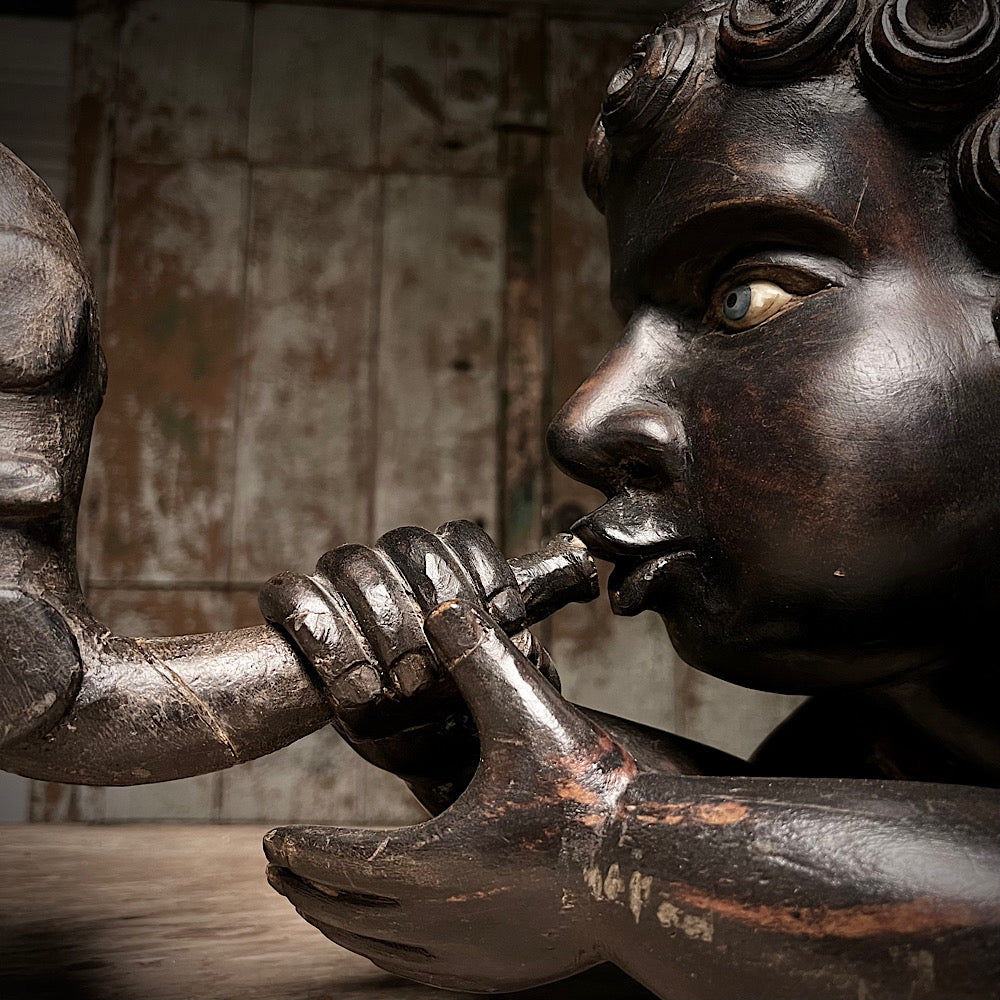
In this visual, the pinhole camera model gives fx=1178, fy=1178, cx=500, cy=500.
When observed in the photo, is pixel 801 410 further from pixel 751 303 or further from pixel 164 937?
pixel 164 937

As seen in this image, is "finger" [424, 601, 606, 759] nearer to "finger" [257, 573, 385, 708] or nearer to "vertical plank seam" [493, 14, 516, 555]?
"finger" [257, 573, 385, 708]

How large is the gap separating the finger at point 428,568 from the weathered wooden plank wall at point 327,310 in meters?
1.26

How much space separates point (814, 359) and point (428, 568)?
0.87 feet

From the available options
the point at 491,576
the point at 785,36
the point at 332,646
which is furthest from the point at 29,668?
the point at 785,36

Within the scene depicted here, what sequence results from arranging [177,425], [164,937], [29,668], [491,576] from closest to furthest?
[29,668], [491,576], [164,937], [177,425]

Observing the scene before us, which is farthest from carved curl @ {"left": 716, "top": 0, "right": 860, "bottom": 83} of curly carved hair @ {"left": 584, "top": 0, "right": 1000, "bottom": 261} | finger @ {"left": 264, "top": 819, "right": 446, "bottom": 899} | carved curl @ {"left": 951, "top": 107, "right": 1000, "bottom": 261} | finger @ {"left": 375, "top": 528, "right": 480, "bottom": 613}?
finger @ {"left": 264, "top": 819, "right": 446, "bottom": 899}

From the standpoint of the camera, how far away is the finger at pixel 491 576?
0.70m

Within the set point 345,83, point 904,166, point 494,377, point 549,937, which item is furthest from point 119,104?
point 549,937

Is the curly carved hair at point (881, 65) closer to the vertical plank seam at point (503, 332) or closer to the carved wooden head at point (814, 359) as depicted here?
the carved wooden head at point (814, 359)

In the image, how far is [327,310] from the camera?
6.58ft

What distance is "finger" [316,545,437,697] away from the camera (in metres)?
0.66

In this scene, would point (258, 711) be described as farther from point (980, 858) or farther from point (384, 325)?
point (384, 325)

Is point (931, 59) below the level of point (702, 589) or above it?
above

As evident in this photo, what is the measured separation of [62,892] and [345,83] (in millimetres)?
1547
